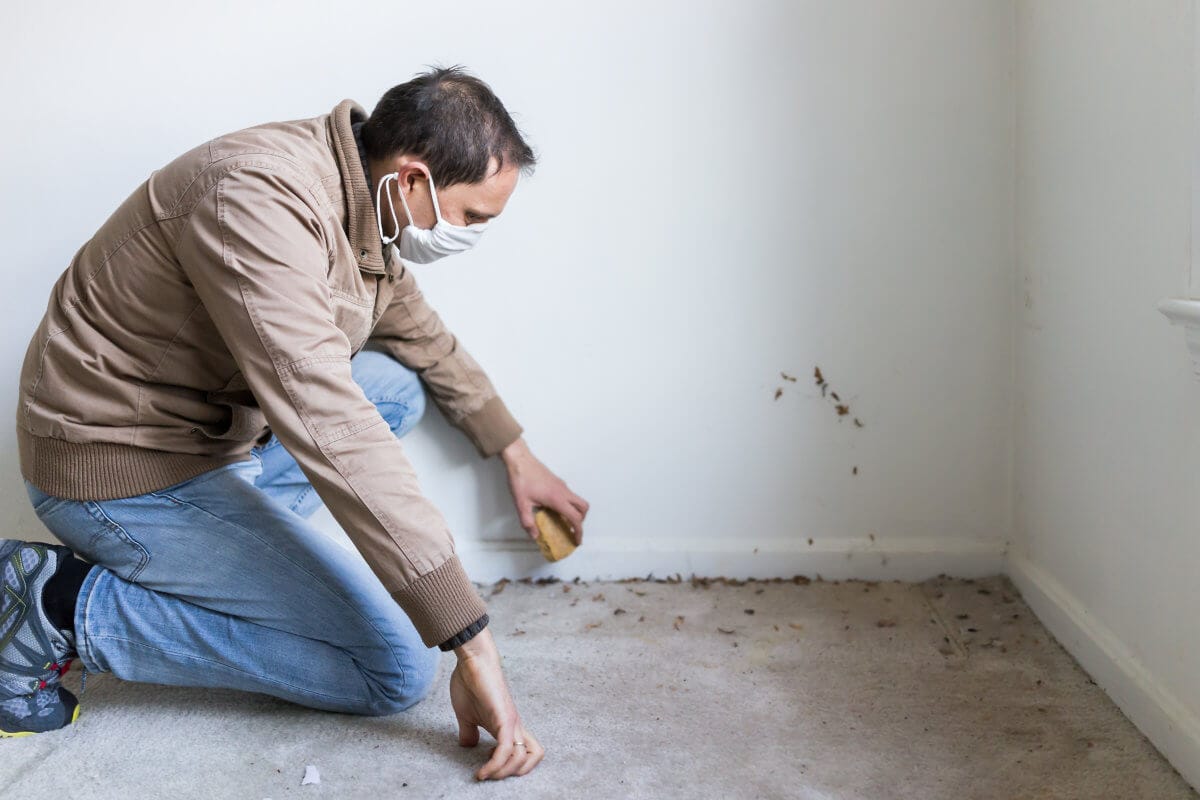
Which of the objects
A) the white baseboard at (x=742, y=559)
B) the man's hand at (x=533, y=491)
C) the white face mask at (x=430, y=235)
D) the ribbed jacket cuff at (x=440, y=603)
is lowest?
the white baseboard at (x=742, y=559)

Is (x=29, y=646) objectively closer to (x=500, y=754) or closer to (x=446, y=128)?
(x=500, y=754)

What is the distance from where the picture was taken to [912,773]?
1.26 m

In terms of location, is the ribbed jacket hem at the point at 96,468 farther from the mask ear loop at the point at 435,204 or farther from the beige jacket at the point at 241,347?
the mask ear loop at the point at 435,204

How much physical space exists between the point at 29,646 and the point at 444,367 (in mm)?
793

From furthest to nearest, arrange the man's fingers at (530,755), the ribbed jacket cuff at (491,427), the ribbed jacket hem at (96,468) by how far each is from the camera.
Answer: the ribbed jacket cuff at (491,427) < the ribbed jacket hem at (96,468) < the man's fingers at (530,755)

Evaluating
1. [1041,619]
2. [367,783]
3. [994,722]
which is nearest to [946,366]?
[1041,619]

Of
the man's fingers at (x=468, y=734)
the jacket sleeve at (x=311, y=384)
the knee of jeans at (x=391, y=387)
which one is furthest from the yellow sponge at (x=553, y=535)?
the jacket sleeve at (x=311, y=384)

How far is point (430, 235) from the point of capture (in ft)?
4.53

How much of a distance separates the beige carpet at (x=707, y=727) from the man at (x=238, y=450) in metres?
0.07

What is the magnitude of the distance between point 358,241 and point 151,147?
789mm

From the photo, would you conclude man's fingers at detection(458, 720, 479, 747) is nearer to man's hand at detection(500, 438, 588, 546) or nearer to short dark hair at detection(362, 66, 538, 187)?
man's hand at detection(500, 438, 588, 546)

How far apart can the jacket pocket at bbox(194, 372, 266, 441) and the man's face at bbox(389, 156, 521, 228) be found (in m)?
0.34

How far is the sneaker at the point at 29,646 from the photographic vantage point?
4.58 ft

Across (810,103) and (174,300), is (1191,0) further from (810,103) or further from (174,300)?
(174,300)
